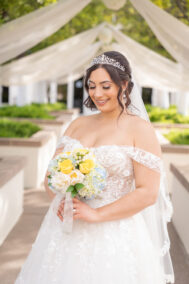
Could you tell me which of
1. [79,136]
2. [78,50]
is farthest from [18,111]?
[79,136]

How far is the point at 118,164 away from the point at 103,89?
1.51 ft

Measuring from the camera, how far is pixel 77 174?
2094 millimetres

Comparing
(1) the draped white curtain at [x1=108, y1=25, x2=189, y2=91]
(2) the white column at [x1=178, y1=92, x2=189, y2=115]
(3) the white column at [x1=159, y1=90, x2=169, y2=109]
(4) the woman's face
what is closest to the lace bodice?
(4) the woman's face

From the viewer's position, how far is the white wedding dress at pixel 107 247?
7.56ft

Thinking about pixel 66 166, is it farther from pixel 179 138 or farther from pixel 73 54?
pixel 73 54

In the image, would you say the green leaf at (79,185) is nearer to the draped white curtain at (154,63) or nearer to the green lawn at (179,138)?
the draped white curtain at (154,63)

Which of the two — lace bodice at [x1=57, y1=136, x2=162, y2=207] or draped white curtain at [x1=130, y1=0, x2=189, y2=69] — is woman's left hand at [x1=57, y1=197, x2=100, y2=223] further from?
draped white curtain at [x1=130, y1=0, x2=189, y2=69]

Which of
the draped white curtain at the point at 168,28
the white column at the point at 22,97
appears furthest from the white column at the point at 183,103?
the draped white curtain at the point at 168,28

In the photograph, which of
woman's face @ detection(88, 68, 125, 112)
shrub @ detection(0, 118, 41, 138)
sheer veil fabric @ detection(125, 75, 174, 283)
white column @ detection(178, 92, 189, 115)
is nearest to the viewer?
woman's face @ detection(88, 68, 125, 112)

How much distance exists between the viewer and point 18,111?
1340 centimetres

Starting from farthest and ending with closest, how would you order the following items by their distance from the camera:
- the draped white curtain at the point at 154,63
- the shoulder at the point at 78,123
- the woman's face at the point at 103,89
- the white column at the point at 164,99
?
the white column at the point at 164,99, the draped white curtain at the point at 154,63, the shoulder at the point at 78,123, the woman's face at the point at 103,89

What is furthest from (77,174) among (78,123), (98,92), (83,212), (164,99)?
(164,99)

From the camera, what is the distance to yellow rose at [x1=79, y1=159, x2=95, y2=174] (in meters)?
2.10

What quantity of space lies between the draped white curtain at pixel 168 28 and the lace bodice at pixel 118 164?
8.26ft
